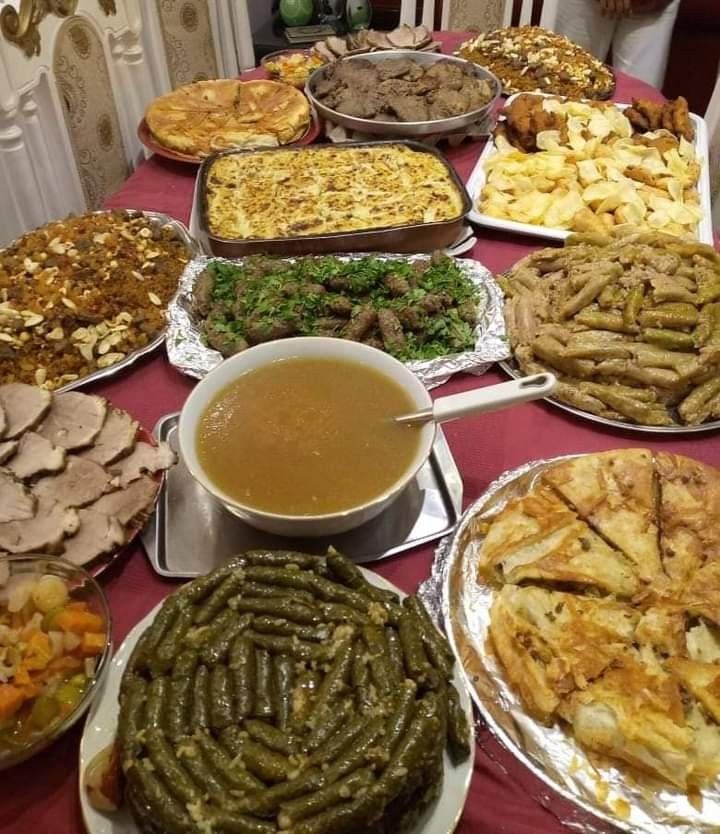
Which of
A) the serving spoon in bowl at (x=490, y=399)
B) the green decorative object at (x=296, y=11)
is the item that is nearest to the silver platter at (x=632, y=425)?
the serving spoon in bowl at (x=490, y=399)

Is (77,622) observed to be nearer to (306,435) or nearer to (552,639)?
(306,435)

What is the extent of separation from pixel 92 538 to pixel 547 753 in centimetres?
104

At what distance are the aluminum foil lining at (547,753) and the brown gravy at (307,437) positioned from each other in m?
0.28

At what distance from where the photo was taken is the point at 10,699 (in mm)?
1189

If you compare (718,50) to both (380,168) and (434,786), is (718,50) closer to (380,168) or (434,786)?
(380,168)

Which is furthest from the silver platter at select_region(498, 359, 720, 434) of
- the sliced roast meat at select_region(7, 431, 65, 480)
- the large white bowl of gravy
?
the sliced roast meat at select_region(7, 431, 65, 480)

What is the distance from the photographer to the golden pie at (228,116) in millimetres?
3260

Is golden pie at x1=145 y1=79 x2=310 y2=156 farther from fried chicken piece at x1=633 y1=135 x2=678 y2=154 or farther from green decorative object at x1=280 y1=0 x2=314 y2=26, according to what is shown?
green decorative object at x1=280 y1=0 x2=314 y2=26

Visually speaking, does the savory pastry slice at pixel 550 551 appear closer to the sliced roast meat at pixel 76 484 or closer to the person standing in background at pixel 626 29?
the sliced roast meat at pixel 76 484

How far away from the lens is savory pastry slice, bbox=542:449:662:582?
1527 mm

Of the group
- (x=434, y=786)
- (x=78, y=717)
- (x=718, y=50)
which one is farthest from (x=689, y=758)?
(x=718, y=50)

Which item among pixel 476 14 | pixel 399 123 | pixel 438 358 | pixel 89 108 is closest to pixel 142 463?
pixel 438 358

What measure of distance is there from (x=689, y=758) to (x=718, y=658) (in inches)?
9.0

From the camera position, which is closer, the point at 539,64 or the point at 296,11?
the point at 539,64
